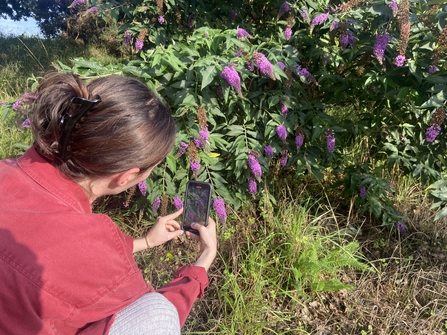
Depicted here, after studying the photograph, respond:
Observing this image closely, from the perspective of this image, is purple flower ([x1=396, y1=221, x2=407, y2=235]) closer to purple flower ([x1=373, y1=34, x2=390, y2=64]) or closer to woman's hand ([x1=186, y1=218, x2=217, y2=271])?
purple flower ([x1=373, y1=34, x2=390, y2=64])

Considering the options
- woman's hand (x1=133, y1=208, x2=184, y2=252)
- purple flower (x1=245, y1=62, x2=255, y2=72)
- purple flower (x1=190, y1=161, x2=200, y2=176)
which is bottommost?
purple flower (x1=190, y1=161, x2=200, y2=176)

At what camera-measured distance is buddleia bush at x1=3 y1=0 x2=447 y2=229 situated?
1.92 m

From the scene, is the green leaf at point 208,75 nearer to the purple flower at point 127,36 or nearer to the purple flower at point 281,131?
the purple flower at point 281,131

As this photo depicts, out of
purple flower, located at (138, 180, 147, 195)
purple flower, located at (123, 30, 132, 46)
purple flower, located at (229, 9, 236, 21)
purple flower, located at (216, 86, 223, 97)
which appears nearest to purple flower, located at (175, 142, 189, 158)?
purple flower, located at (138, 180, 147, 195)

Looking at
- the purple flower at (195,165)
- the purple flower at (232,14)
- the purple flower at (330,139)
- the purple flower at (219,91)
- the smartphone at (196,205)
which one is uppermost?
the purple flower at (232,14)

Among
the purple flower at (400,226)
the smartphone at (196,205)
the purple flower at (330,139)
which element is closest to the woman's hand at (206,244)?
the smartphone at (196,205)

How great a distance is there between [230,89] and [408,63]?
0.88m

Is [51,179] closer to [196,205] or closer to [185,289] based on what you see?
[185,289]

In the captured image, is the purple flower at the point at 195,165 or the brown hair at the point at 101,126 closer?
the brown hair at the point at 101,126

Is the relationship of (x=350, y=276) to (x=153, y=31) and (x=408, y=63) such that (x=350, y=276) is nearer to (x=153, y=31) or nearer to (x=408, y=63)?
(x=408, y=63)

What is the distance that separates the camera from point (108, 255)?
0.94 metres

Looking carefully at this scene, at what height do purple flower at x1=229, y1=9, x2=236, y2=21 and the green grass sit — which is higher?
purple flower at x1=229, y1=9, x2=236, y2=21

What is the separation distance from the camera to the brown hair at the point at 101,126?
978 millimetres

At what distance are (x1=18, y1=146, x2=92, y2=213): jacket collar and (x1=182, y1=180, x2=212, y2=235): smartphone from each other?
61 centimetres
